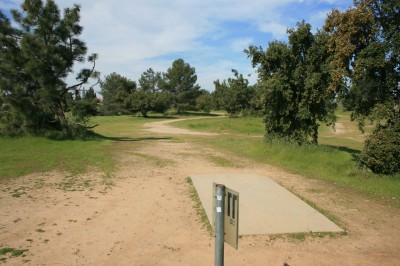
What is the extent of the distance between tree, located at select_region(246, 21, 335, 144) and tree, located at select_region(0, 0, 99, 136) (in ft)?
33.1

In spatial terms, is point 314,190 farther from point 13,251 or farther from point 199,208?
point 13,251

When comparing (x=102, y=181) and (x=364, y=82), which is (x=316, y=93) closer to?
(x=364, y=82)

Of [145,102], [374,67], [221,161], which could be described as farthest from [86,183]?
[145,102]

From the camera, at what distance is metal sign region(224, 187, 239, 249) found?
9.56 ft

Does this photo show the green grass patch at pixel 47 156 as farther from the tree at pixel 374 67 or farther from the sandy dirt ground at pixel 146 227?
the tree at pixel 374 67

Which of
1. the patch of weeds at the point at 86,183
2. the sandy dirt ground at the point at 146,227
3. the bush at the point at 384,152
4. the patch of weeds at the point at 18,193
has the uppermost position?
the bush at the point at 384,152

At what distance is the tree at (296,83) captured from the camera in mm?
15470

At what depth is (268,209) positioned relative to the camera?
7.06 metres

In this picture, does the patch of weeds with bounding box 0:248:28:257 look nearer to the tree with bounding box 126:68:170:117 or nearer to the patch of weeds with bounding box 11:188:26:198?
the patch of weeds with bounding box 11:188:26:198

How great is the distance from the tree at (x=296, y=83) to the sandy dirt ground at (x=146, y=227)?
259 inches

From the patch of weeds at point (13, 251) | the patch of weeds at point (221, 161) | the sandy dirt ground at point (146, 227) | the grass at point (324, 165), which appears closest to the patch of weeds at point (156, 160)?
the patch of weeds at point (221, 161)

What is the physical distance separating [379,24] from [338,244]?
7973mm

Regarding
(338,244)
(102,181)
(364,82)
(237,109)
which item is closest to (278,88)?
(364,82)

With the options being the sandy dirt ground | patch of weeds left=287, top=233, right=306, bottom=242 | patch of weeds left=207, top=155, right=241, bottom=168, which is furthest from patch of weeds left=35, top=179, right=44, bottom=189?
patch of weeds left=287, top=233, right=306, bottom=242
